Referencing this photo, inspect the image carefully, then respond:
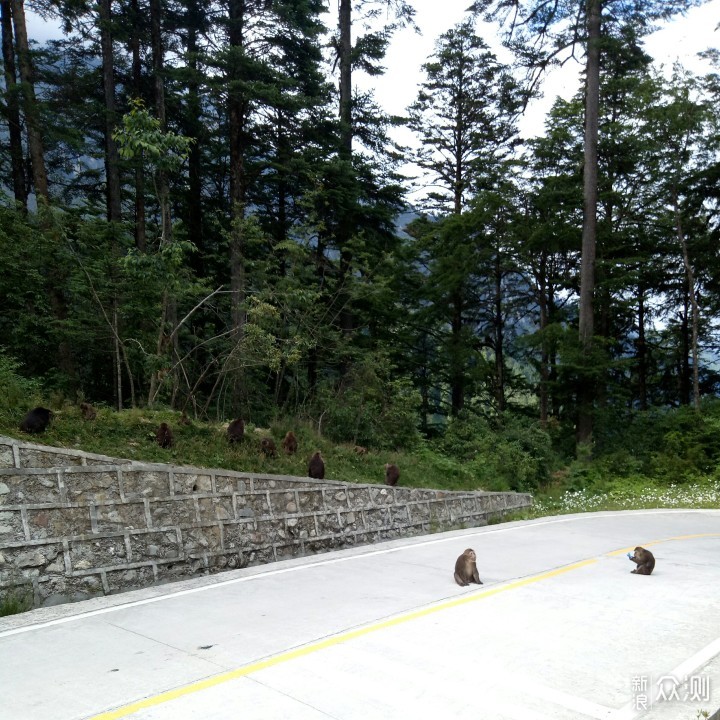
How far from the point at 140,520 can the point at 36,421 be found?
216 cm

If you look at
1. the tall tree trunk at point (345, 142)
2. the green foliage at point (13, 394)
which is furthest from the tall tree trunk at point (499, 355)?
the green foliage at point (13, 394)

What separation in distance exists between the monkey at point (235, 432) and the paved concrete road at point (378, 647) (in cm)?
354

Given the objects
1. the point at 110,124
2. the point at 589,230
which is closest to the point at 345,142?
the point at 110,124

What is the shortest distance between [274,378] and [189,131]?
9.69 metres

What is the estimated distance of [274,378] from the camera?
69.6ft

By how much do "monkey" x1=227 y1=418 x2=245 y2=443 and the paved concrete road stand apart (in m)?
3.54

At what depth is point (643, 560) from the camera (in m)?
8.27

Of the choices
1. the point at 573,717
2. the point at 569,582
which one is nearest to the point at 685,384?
the point at 569,582

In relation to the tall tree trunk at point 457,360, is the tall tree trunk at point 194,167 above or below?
above

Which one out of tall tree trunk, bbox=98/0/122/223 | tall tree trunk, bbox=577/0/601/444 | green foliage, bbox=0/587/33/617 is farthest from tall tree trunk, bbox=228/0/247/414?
tall tree trunk, bbox=577/0/601/444

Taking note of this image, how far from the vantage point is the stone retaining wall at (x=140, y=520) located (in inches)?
299

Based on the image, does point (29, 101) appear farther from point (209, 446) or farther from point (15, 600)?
point (15, 600)

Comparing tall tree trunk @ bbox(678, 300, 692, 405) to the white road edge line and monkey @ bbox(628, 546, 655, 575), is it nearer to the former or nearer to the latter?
the white road edge line

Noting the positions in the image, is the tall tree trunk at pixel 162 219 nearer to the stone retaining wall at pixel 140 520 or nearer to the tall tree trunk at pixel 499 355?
the stone retaining wall at pixel 140 520
